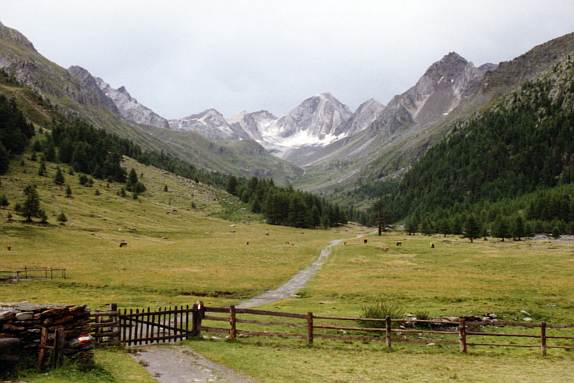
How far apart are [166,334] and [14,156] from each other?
181 meters

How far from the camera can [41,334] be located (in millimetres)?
18703

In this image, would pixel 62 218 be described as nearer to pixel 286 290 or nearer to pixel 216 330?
pixel 286 290

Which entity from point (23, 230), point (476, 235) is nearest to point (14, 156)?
point (23, 230)

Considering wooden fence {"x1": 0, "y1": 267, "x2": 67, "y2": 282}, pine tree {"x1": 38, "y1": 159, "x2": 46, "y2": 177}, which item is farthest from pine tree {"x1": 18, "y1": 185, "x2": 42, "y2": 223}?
pine tree {"x1": 38, "y1": 159, "x2": 46, "y2": 177}

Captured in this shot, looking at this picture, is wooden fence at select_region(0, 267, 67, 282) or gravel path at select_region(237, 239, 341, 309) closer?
gravel path at select_region(237, 239, 341, 309)

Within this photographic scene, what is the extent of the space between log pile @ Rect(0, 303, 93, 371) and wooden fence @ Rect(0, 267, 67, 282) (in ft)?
142

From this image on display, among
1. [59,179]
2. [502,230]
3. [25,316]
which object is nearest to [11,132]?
[59,179]

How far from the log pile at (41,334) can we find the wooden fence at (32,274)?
142 ft

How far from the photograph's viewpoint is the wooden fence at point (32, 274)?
2261 inches

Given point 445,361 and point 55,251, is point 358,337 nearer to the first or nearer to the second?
point 445,361

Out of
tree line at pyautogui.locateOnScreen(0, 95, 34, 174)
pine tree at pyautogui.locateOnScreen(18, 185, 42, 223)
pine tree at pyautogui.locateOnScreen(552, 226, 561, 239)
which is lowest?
pine tree at pyautogui.locateOnScreen(552, 226, 561, 239)

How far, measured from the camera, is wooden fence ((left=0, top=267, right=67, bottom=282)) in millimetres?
57428

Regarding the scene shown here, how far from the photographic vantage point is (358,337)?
2933 cm

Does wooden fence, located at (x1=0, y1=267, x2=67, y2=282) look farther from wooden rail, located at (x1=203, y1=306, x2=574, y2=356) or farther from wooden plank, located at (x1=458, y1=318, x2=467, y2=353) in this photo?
wooden plank, located at (x1=458, y1=318, x2=467, y2=353)
